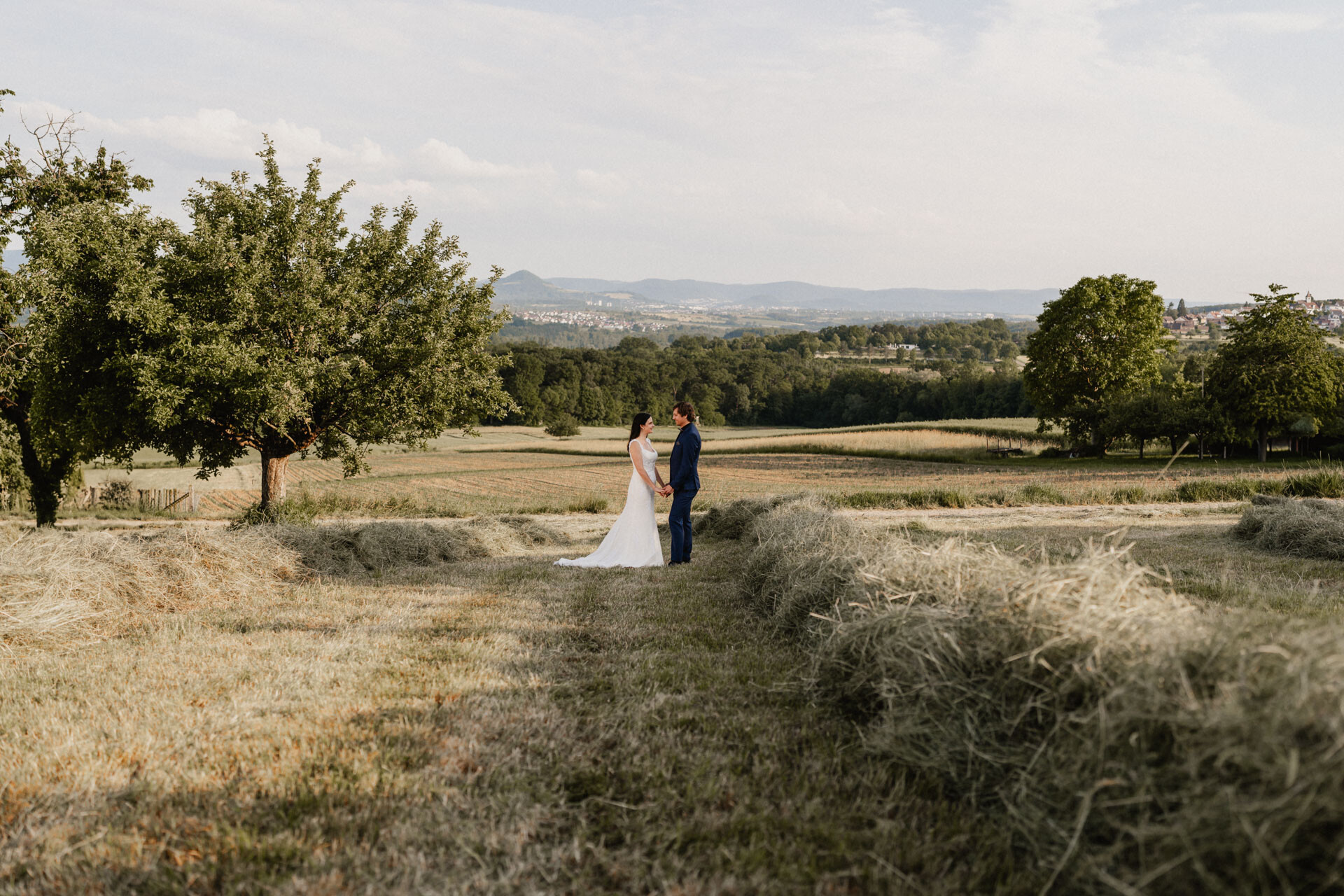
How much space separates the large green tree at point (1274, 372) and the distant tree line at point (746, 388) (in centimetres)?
4380

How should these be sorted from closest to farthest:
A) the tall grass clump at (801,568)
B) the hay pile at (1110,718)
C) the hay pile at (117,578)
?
the hay pile at (1110,718) → the tall grass clump at (801,568) → the hay pile at (117,578)

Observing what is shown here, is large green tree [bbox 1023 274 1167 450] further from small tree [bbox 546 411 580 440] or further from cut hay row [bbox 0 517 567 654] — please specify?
small tree [bbox 546 411 580 440]

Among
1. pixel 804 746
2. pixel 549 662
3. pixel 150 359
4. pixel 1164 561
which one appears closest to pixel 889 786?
pixel 804 746

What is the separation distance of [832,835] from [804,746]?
0.95m

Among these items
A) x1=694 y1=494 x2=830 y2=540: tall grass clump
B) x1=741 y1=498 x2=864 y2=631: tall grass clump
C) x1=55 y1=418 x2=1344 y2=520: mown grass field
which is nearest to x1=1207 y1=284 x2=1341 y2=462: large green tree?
x1=55 y1=418 x2=1344 y2=520: mown grass field

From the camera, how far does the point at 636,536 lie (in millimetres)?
11797

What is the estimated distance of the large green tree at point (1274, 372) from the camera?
122 feet

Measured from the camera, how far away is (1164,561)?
1072cm

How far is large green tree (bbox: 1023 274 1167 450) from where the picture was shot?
4422 centimetres

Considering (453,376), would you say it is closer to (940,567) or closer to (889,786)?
(940,567)

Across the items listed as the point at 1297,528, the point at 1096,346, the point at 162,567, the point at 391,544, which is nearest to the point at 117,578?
the point at 162,567

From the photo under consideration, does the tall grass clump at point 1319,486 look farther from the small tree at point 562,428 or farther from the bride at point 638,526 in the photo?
the small tree at point 562,428

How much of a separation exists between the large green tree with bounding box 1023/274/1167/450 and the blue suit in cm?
3981

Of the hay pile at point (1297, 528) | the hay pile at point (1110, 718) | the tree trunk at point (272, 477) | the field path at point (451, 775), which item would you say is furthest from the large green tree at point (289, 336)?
the hay pile at point (1297, 528)
